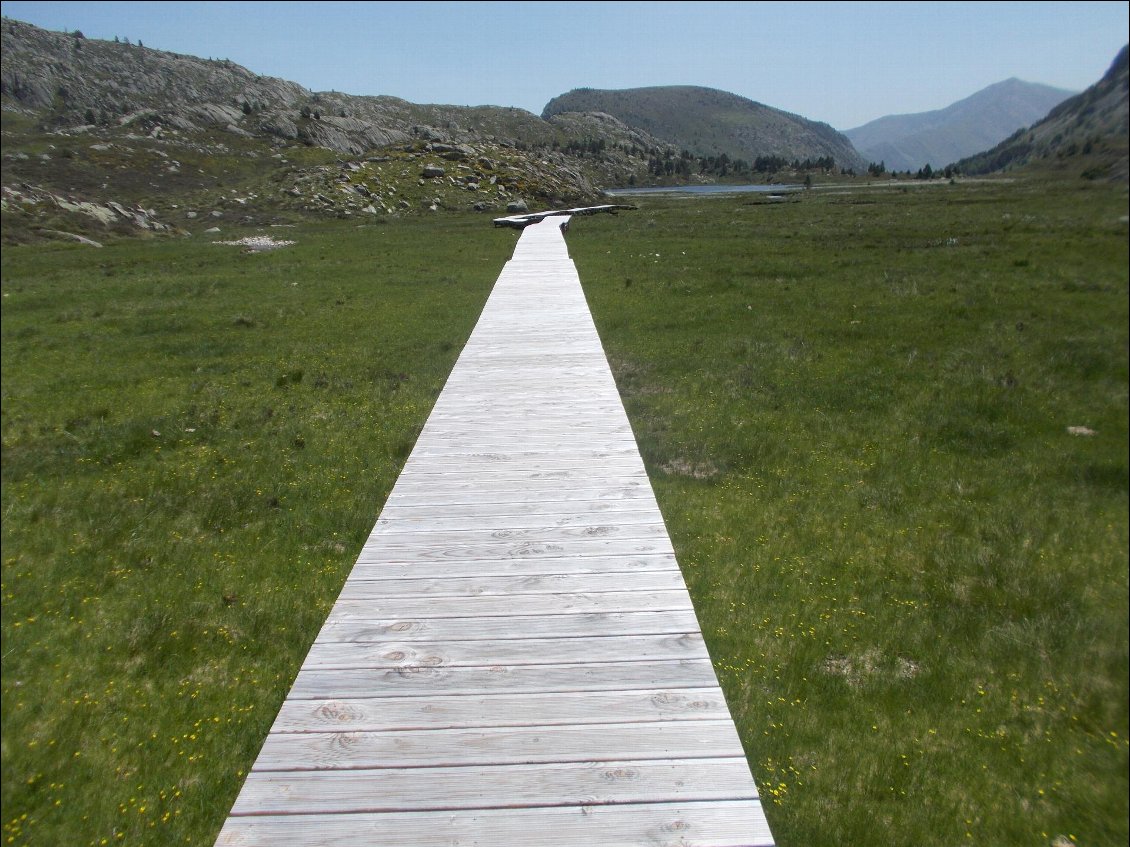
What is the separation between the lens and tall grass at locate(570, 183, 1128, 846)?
2.99 meters

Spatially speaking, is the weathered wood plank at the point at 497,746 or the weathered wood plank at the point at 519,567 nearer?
the weathered wood plank at the point at 497,746

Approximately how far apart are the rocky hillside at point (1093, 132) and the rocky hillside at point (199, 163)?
370 cm

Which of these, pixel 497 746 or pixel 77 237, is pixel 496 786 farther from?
pixel 77 237

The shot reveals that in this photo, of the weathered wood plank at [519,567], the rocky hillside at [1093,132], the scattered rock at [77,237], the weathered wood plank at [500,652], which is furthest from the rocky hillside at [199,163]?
the rocky hillside at [1093,132]

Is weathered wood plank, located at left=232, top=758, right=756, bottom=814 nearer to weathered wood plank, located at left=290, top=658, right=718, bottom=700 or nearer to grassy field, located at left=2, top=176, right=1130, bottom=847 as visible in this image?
weathered wood plank, located at left=290, top=658, right=718, bottom=700

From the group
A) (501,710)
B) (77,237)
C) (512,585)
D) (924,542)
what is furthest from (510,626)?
(924,542)

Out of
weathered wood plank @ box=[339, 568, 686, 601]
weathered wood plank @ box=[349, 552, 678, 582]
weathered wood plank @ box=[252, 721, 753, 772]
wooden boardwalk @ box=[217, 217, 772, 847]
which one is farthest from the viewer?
weathered wood plank @ box=[349, 552, 678, 582]

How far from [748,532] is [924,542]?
165cm

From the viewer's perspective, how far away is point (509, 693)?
13.0ft

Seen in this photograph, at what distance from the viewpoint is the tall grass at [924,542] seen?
2.99 meters

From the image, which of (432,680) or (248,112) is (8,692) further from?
(248,112)

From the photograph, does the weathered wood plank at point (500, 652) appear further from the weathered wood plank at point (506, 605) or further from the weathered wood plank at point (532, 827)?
the weathered wood plank at point (532, 827)

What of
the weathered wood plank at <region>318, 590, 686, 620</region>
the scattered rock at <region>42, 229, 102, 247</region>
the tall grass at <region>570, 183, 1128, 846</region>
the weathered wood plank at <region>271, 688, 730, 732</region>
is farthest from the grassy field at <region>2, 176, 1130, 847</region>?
the weathered wood plank at <region>318, 590, 686, 620</region>

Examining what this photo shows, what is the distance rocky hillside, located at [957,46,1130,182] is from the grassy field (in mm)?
98
